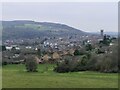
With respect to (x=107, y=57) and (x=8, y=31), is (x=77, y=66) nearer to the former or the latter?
(x=107, y=57)

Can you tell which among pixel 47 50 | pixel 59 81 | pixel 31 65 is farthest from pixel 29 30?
pixel 59 81

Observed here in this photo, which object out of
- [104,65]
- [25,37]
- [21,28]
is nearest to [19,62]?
[104,65]

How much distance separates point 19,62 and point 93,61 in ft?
57.5

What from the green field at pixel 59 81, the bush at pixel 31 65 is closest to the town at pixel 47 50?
the bush at pixel 31 65

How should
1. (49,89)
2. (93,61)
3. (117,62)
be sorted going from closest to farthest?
(49,89) → (117,62) → (93,61)

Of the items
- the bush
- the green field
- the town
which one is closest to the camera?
the green field

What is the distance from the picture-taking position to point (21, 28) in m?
117

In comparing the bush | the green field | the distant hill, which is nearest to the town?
the bush

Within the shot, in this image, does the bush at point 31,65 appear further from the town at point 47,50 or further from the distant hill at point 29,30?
the distant hill at point 29,30

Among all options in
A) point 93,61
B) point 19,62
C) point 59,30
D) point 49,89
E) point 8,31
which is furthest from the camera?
point 59,30

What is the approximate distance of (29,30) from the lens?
395 feet

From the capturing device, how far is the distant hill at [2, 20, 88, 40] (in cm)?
9936

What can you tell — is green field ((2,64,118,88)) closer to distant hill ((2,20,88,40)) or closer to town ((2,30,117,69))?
town ((2,30,117,69))

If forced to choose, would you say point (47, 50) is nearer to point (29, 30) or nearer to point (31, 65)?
point (31, 65)
